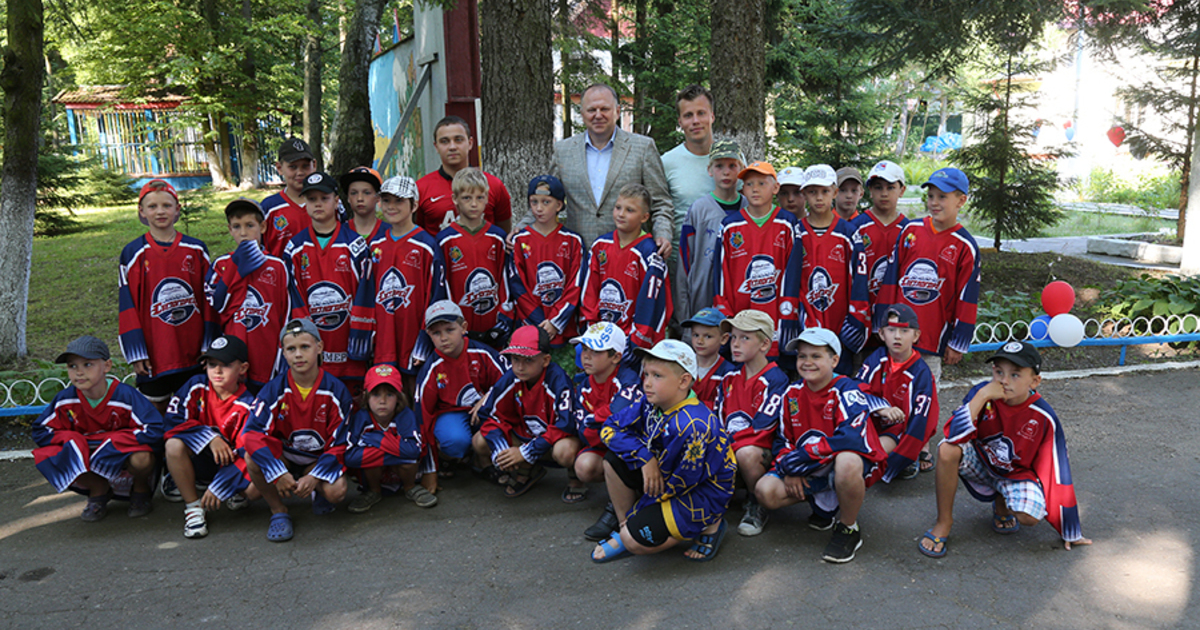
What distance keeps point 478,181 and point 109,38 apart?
23864 millimetres

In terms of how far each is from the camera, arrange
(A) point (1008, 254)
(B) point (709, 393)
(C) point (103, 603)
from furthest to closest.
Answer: (A) point (1008, 254)
(B) point (709, 393)
(C) point (103, 603)

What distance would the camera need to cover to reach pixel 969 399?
4270 millimetres

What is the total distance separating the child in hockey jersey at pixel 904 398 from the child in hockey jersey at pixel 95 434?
423 cm

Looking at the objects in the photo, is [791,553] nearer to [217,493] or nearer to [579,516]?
[579,516]

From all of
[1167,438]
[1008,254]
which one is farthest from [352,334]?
[1008,254]

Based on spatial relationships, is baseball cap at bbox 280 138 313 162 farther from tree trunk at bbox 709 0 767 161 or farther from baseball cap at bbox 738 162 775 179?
tree trunk at bbox 709 0 767 161

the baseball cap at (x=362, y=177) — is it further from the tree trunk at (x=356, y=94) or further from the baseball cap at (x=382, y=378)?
the tree trunk at (x=356, y=94)

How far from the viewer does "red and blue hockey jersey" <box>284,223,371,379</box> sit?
506cm

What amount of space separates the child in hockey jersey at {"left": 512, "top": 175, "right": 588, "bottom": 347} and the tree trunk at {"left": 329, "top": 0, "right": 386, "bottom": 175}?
31.4ft

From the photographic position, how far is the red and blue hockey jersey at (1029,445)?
4117mm

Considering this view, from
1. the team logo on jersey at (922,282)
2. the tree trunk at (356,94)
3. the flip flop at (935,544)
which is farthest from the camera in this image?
the tree trunk at (356,94)

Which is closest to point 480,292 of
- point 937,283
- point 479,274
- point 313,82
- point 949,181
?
point 479,274

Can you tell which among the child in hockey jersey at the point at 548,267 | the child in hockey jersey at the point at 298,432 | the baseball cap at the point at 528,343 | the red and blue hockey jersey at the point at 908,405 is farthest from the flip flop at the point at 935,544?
the child in hockey jersey at the point at 298,432

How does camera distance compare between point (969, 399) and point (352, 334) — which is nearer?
point (969, 399)
